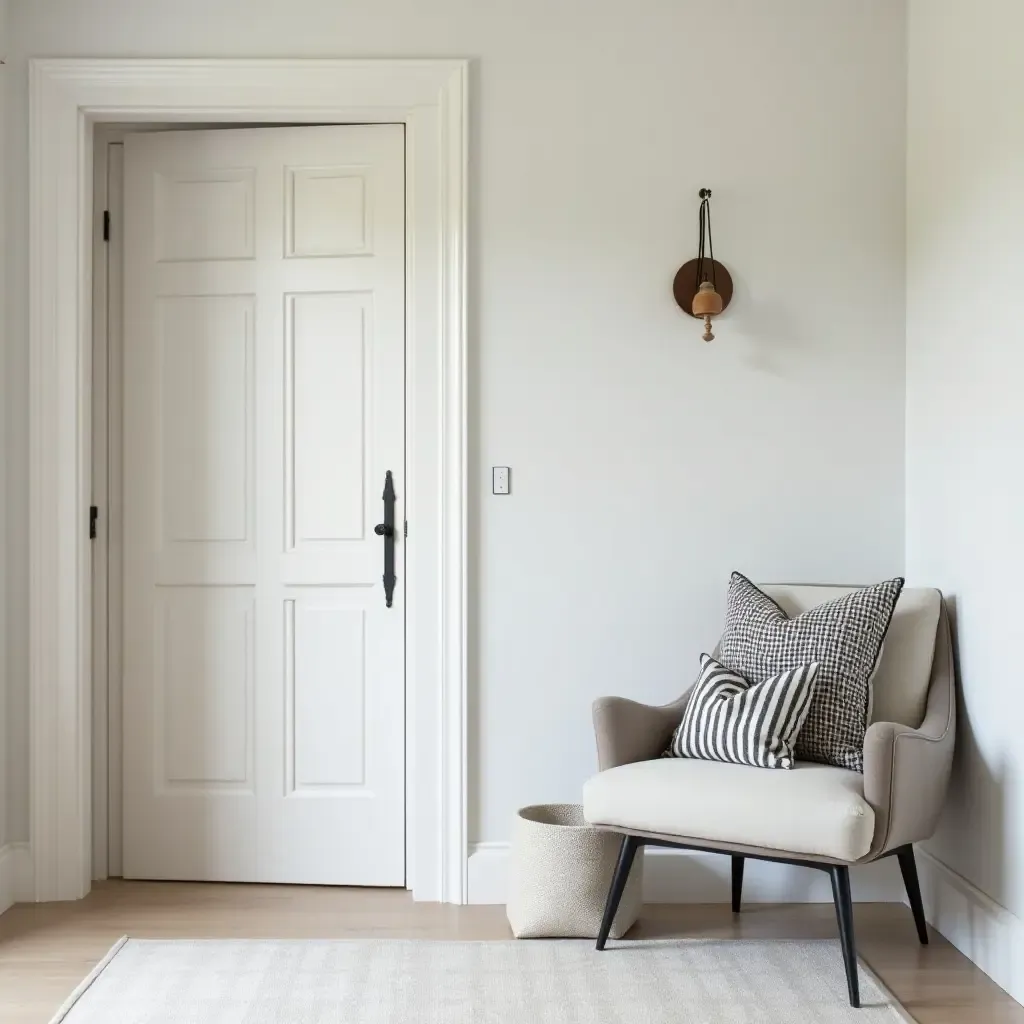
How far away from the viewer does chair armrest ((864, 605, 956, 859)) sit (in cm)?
225

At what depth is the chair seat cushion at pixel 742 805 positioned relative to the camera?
221cm

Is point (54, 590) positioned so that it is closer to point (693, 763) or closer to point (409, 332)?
point (409, 332)

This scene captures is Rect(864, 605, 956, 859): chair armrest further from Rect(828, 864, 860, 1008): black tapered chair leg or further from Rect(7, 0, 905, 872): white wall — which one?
Rect(7, 0, 905, 872): white wall

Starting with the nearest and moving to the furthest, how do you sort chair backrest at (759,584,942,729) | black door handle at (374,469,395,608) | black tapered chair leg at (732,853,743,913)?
chair backrest at (759,584,942,729) < black tapered chair leg at (732,853,743,913) < black door handle at (374,469,395,608)

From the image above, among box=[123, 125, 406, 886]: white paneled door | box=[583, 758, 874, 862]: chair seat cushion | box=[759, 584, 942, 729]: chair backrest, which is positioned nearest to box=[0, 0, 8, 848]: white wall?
box=[123, 125, 406, 886]: white paneled door

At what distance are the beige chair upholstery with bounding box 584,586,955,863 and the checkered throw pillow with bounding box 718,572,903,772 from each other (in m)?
0.09

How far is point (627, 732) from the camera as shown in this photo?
2.59 meters

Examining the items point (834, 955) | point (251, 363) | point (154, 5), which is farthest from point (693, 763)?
point (154, 5)

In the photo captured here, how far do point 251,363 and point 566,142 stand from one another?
3.49 ft

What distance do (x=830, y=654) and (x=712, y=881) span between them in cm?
79

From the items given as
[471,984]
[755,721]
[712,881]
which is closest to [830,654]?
[755,721]

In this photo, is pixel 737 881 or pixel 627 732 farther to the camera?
pixel 737 881

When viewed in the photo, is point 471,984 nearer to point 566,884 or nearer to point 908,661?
point 566,884

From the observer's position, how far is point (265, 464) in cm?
308
